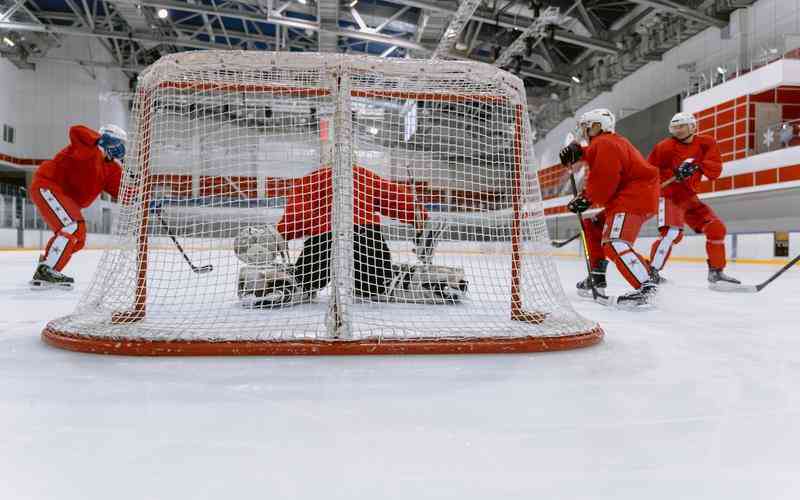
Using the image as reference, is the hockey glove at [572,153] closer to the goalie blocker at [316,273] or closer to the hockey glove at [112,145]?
the goalie blocker at [316,273]

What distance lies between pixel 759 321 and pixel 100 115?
64.9 feet

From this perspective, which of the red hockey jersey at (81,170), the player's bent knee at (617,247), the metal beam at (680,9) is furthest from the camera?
the metal beam at (680,9)

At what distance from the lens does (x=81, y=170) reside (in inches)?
148

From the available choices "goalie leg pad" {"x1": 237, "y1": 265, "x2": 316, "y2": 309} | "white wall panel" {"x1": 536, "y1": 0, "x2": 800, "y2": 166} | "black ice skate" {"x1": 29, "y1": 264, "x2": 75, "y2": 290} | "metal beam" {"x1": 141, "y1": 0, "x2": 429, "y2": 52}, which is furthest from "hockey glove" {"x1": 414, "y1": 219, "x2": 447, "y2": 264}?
"white wall panel" {"x1": 536, "y1": 0, "x2": 800, "y2": 166}

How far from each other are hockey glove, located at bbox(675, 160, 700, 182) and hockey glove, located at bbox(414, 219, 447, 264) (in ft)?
6.45

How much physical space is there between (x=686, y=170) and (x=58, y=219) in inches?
171

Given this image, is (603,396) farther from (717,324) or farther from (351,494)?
(717,324)

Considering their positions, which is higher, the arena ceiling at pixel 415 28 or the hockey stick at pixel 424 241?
the arena ceiling at pixel 415 28

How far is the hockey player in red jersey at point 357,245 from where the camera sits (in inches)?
113

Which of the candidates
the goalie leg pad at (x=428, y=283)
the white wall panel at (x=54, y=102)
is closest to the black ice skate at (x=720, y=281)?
the goalie leg pad at (x=428, y=283)

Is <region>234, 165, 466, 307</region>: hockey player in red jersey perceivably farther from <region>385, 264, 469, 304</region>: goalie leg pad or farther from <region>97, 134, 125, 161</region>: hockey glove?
<region>97, 134, 125, 161</region>: hockey glove

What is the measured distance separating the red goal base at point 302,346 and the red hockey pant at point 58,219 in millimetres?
2219

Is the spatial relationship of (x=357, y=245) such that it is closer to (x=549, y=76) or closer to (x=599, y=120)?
(x=599, y=120)

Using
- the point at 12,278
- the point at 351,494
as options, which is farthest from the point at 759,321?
the point at 12,278
